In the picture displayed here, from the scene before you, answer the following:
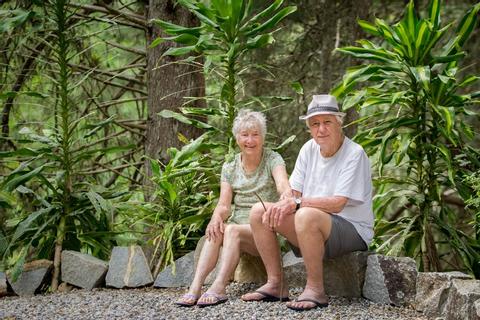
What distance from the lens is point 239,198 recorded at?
14.2 ft

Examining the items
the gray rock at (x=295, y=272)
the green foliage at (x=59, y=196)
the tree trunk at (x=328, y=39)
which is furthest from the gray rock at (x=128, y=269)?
the tree trunk at (x=328, y=39)

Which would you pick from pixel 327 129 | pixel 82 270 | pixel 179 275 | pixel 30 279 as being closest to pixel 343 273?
pixel 327 129

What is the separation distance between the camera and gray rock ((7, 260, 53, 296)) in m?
4.93

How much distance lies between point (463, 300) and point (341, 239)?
0.72 meters

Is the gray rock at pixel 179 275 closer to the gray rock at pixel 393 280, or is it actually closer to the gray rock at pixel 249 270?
the gray rock at pixel 249 270

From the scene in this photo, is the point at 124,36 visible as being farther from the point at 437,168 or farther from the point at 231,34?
the point at 437,168

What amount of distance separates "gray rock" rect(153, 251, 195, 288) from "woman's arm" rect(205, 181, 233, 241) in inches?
21.7

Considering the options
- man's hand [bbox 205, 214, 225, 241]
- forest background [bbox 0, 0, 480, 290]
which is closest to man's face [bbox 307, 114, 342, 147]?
forest background [bbox 0, 0, 480, 290]

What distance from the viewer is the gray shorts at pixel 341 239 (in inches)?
151

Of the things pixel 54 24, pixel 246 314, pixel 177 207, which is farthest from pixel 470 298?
pixel 54 24

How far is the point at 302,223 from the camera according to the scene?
373cm

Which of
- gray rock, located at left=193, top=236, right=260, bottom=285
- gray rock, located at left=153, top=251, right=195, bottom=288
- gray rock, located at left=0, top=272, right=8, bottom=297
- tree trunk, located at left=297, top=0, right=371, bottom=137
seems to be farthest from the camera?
tree trunk, located at left=297, top=0, right=371, bottom=137

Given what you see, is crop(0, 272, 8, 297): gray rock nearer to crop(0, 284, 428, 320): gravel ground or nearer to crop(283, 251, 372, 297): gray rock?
crop(0, 284, 428, 320): gravel ground

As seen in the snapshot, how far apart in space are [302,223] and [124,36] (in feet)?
15.2
